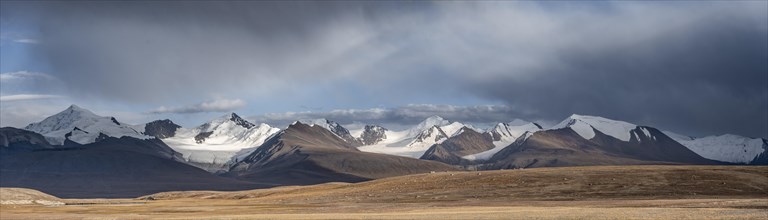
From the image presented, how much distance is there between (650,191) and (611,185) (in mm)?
9272

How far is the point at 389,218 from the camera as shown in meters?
87.3

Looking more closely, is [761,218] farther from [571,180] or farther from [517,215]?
[571,180]

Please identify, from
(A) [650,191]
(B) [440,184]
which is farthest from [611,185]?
(B) [440,184]

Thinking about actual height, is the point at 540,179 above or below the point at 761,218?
above

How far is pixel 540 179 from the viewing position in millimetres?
169750

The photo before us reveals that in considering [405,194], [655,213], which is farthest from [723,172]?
[655,213]

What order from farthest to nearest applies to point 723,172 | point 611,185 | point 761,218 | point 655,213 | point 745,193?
1. point 723,172
2. point 611,185
3. point 745,193
4. point 655,213
5. point 761,218

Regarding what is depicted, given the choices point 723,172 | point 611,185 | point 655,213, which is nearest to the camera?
point 655,213

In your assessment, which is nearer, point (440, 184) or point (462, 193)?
→ point (462, 193)

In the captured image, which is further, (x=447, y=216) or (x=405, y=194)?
(x=405, y=194)

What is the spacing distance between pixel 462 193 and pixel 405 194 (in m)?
11.2

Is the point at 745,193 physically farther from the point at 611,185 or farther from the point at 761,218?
the point at 761,218

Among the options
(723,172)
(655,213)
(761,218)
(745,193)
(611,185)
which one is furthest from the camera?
(723,172)

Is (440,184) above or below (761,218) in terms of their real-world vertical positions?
above
